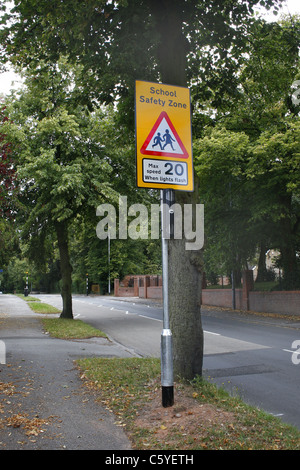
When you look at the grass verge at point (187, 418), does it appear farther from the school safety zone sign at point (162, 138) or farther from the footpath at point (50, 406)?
the school safety zone sign at point (162, 138)

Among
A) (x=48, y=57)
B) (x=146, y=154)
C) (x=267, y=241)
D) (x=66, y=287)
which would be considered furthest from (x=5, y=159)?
(x=267, y=241)

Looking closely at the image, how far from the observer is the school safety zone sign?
5.76 meters

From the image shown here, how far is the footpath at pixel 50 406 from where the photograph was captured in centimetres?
463

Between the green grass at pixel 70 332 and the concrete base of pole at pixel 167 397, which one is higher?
the concrete base of pole at pixel 167 397

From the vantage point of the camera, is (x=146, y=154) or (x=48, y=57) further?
(x=48, y=57)

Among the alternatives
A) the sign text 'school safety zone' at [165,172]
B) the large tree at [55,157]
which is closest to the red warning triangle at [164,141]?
the sign text 'school safety zone' at [165,172]

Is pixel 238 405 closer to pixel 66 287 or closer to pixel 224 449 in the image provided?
pixel 224 449

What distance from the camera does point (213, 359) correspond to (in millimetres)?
10445

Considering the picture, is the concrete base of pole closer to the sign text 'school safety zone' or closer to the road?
the road

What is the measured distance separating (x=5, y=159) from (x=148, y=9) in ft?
12.3

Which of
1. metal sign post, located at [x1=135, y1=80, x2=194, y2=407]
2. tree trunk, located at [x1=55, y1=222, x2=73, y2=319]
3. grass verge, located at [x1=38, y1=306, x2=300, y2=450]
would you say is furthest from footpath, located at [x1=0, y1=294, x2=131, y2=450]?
tree trunk, located at [x1=55, y1=222, x2=73, y2=319]

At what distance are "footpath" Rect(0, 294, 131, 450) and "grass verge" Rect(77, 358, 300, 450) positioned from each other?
0.77ft

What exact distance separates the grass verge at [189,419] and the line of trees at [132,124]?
71 cm

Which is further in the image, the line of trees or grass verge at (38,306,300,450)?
the line of trees
